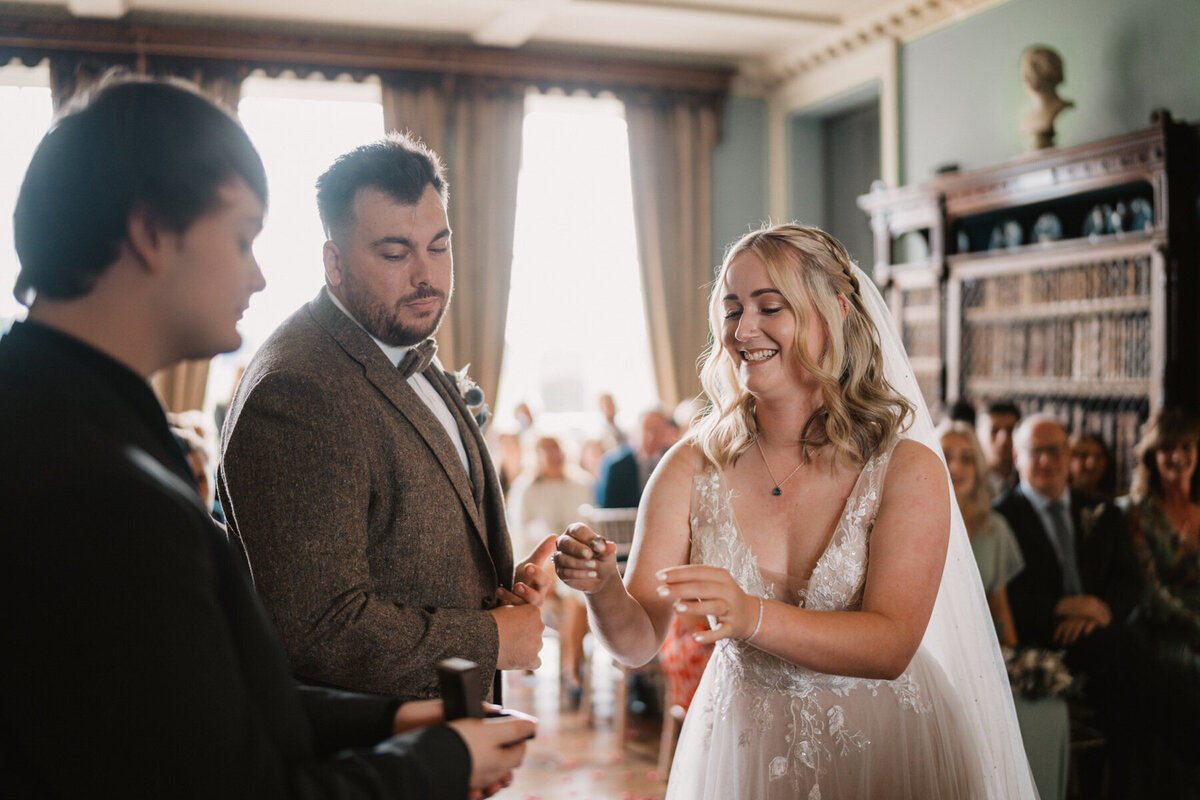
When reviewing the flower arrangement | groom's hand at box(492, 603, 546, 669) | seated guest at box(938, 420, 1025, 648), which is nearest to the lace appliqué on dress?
groom's hand at box(492, 603, 546, 669)

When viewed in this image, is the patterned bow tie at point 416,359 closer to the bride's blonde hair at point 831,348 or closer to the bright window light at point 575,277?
the bride's blonde hair at point 831,348

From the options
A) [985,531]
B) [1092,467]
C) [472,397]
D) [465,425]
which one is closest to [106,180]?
[465,425]

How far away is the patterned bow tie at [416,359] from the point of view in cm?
183

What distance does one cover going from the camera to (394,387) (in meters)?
1.74

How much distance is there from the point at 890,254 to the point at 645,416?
1862 millimetres

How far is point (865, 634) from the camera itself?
5.61 feet

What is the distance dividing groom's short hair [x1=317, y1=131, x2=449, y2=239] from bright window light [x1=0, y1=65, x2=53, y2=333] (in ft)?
19.6

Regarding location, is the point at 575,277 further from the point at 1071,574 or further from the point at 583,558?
the point at 583,558

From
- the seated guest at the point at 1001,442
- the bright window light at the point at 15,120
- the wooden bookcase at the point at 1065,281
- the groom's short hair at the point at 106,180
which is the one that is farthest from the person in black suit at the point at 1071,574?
the bright window light at the point at 15,120

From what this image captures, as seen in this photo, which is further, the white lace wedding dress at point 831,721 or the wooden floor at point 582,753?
the wooden floor at point 582,753

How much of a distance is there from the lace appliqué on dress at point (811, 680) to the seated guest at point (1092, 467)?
321 cm

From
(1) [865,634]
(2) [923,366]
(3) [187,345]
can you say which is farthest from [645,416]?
(3) [187,345]

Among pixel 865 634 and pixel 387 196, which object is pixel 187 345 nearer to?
pixel 387 196

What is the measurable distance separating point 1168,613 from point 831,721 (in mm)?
2280
